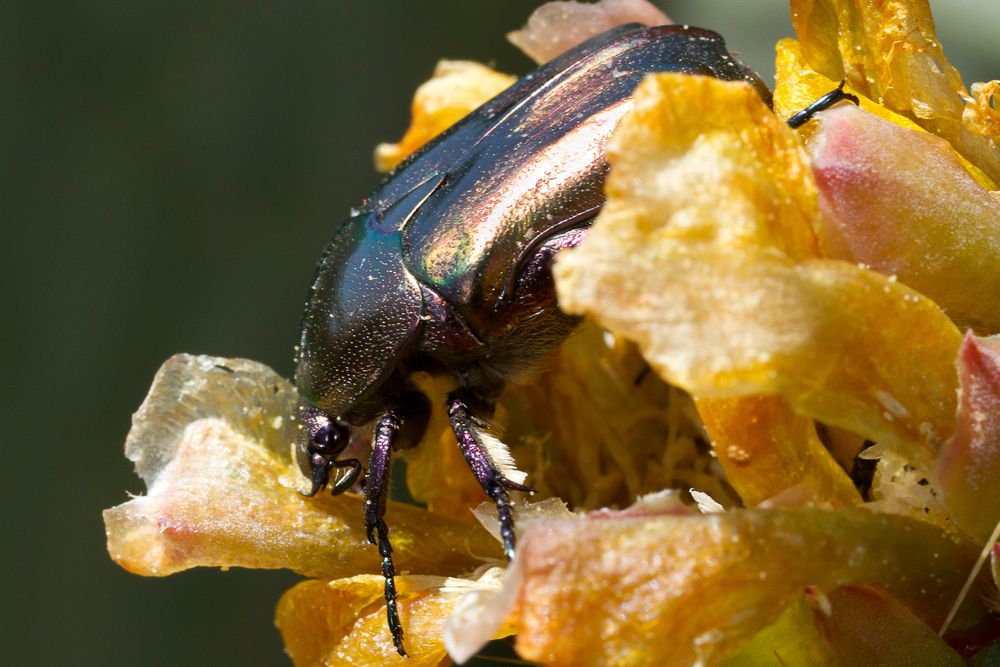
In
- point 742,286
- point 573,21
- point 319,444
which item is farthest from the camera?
point 573,21

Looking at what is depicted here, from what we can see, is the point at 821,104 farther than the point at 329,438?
No

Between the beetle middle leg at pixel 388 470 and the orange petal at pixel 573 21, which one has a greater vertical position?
the orange petal at pixel 573 21

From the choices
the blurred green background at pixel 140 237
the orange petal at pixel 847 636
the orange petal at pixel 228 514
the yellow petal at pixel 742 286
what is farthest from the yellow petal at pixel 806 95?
the blurred green background at pixel 140 237

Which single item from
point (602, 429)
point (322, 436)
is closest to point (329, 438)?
point (322, 436)

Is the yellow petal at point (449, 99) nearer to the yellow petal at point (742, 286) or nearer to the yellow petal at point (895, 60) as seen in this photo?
the yellow petal at point (895, 60)

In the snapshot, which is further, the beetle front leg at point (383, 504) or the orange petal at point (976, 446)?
the beetle front leg at point (383, 504)

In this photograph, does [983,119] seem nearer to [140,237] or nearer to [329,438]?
[329,438]

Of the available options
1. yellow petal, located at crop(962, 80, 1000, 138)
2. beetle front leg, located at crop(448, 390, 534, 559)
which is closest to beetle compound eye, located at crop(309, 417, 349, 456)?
beetle front leg, located at crop(448, 390, 534, 559)
